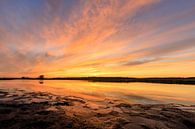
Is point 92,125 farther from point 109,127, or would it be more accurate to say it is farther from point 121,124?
point 121,124

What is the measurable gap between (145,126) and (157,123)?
1137 millimetres

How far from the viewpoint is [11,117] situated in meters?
10.9

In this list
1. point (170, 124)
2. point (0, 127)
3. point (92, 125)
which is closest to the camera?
point (0, 127)

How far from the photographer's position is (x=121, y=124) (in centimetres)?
990

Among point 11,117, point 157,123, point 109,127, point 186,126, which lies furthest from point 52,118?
point 186,126

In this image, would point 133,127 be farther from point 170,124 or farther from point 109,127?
point 170,124

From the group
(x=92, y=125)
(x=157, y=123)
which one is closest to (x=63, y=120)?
(x=92, y=125)

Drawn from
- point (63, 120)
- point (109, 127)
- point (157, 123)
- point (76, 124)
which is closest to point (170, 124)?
point (157, 123)

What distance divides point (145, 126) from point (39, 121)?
18.1 feet

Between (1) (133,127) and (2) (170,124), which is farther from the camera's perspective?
(2) (170,124)

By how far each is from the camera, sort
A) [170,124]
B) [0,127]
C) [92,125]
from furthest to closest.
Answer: [170,124] < [92,125] < [0,127]

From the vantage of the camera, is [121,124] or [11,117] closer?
[121,124]

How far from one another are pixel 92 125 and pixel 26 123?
333 cm

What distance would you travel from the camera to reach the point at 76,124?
973cm
